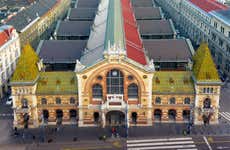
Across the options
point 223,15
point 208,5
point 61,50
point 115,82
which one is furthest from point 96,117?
point 208,5

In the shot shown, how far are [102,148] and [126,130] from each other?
10445 mm

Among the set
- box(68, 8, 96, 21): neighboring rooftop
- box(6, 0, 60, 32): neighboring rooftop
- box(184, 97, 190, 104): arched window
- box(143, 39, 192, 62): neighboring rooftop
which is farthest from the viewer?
box(68, 8, 96, 21): neighboring rooftop

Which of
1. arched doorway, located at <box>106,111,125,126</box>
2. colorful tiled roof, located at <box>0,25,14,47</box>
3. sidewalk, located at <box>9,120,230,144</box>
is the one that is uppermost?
colorful tiled roof, located at <box>0,25,14,47</box>

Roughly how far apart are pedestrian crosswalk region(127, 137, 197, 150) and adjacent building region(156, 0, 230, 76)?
52766 millimetres

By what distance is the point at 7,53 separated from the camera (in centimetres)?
13575

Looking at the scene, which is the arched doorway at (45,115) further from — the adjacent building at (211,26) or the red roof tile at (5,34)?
the adjacent building at (211,26)

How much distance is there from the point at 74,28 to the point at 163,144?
2988 inches

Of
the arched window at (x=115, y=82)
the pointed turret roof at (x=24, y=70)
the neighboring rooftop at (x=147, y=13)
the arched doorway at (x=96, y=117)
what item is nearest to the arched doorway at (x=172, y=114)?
the arched window at (x=115, y=82)

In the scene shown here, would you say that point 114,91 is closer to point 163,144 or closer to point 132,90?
point 132,90

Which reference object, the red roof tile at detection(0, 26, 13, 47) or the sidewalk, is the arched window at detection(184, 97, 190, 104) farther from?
the red roof tile at detection(0, 26, 13, 47)

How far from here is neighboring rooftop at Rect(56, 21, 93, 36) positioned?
155 meters

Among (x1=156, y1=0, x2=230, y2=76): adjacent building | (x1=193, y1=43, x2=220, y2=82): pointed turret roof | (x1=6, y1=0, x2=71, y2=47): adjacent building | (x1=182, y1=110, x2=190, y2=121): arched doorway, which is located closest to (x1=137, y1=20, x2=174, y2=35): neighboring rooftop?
(x1=156, y1=0, x2=230, y2=76): adjacent building

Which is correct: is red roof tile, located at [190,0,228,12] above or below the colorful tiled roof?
above

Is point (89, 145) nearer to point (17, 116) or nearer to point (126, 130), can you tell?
point (126, 130)
